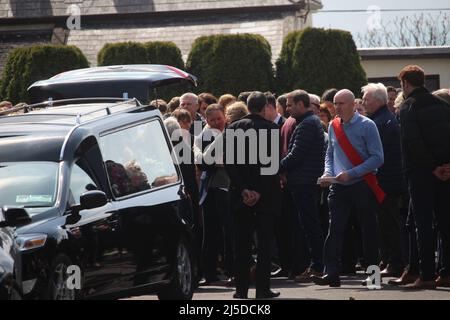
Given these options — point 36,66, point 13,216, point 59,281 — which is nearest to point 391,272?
point 59,281

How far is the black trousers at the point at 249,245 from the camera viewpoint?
46.2ft

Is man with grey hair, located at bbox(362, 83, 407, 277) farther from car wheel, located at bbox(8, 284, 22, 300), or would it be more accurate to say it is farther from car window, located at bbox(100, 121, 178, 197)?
car wheel, located at bbox(8, 284, 22, 300)

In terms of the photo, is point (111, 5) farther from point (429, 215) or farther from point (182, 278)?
point (182, 278)

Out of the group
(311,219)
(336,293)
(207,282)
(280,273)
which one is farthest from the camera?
(280,273)

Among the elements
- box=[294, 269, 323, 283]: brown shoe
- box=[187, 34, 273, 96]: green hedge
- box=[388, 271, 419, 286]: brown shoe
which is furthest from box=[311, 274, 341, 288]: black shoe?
box=[187, 34, 273, 96]: green hedge

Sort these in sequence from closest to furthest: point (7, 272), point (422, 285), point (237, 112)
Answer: point (7, 272)
point (422, 285)
point (237, 112)

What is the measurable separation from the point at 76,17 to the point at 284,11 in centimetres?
701

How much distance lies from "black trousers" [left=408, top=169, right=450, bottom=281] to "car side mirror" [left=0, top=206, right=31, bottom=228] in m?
5.23

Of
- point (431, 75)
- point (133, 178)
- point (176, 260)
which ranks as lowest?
point (431, 75)

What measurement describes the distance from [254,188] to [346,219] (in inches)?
55.7

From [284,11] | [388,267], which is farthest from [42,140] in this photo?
[284,11]

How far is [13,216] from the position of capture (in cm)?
1073

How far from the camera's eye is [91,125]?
1255 cm

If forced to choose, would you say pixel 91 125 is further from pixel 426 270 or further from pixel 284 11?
pixel 284 11
